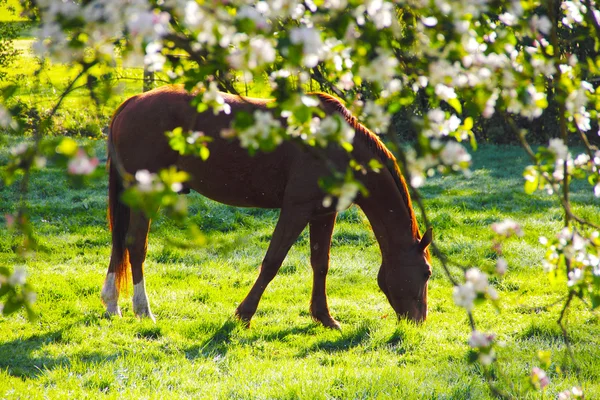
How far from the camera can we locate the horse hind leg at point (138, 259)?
19.0ft

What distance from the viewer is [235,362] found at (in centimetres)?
476

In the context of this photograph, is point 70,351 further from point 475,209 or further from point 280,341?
point 475,209

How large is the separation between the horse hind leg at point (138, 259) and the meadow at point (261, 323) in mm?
152

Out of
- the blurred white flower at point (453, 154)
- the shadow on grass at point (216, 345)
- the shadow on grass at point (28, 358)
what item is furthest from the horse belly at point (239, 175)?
the blurred white flower at point (453, 154)

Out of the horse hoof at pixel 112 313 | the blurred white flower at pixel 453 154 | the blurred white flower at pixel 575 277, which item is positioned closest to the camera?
the blurred white flower at pixel 453 154

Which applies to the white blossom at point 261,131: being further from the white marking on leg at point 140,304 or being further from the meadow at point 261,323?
the white marking on leg at point 140,304

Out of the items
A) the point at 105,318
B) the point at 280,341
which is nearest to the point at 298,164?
the point at 280,341

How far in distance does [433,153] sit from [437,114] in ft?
0.77

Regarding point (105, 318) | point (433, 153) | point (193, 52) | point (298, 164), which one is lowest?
point (105, 318)

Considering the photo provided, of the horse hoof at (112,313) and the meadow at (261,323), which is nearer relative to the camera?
the meadow at (261,323)

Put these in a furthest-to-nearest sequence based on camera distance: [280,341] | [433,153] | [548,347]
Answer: [280,341]
[548,347]
[433,153]

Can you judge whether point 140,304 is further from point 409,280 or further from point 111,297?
point 409,280

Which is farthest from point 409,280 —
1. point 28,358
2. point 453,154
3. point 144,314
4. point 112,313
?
point 453,154

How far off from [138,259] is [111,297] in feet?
1.31
